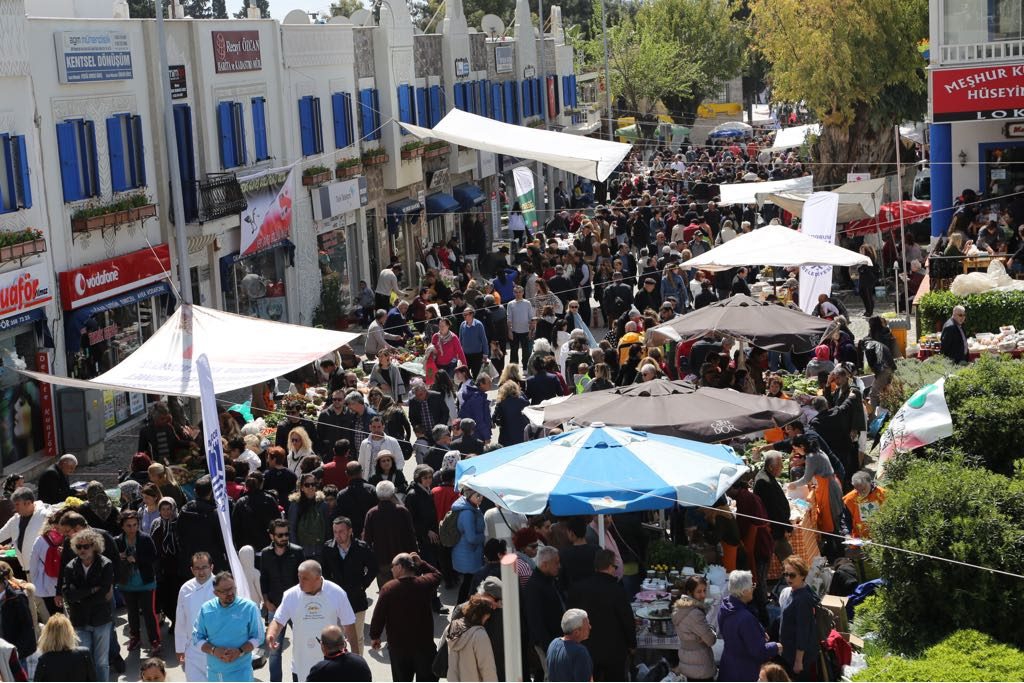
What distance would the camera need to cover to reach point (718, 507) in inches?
470

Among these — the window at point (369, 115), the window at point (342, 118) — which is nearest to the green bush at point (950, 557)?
the window at point (342, 118)

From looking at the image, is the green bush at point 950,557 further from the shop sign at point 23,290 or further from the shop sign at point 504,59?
the shop sign at point 504,59

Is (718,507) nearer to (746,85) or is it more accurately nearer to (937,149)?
(937,149)

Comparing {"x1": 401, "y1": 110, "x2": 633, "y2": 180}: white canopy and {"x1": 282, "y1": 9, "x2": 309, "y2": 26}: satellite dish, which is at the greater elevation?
{"x1": 282, "y1": 9, "x2": 309, "y2": 26}: satellite dish

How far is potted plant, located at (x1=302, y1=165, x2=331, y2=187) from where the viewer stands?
29027 millimetres

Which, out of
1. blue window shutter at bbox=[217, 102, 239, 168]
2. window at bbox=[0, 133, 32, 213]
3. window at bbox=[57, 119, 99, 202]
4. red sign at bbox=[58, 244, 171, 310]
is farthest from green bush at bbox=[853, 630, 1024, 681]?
blue window shutter at bbox=[217, 102, 239, 168]

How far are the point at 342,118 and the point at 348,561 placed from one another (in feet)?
70.2

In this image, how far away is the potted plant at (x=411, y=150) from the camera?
3412cm

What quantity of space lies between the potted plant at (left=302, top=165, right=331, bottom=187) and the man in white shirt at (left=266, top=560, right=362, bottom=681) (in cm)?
2015

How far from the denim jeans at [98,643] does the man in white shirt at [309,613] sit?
5.67 ft

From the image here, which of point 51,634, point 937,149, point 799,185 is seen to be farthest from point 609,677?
point 799,185

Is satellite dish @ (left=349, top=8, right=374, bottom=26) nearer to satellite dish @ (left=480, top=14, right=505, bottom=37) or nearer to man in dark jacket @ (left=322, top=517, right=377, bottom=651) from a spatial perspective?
satellite dish @ (left=480, top=14, right=505, bottom=37)

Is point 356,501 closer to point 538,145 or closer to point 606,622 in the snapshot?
point 606,622

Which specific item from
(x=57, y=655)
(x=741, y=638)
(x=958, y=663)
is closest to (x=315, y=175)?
(x=57, y=655)
